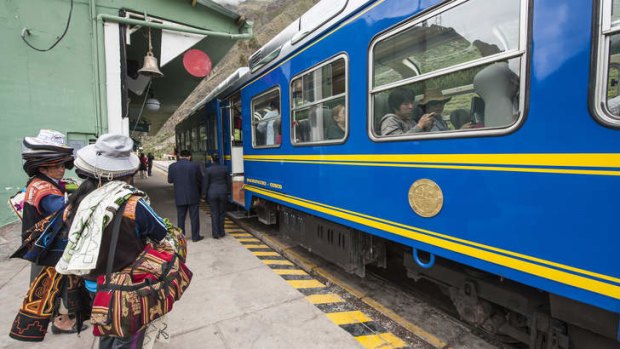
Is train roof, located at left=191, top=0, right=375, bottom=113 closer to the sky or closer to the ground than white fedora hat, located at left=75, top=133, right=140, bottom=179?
closer to the sky

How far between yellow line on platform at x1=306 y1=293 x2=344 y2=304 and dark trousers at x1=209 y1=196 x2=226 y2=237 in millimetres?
3113

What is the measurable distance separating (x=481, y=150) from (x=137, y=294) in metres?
2.25

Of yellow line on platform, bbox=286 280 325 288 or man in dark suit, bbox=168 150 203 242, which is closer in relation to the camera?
yellow line on platform, bbox=286 280 325 288

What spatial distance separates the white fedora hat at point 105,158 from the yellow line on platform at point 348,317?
2.42 meters

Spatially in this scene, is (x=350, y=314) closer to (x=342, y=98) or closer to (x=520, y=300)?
(x=520, y=300)

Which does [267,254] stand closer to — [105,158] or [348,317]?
[348,317]

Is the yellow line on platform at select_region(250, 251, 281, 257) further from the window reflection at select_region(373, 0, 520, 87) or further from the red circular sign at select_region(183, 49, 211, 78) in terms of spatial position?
the red circular sign at select_region(183, 49, 211, 78)

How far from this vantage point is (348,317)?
330 cm

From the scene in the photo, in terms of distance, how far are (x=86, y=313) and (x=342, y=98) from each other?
2.89 m

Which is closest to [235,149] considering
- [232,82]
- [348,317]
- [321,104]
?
[232,82]

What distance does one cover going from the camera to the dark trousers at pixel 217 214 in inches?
245

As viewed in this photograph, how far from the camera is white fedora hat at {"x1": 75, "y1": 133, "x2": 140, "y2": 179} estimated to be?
5.91 ft

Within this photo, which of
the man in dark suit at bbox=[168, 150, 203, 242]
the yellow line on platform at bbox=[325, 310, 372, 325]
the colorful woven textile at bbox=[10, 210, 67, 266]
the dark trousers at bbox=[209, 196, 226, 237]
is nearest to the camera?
the colorful woven textile at bbox=[10, 210, 67, 266]

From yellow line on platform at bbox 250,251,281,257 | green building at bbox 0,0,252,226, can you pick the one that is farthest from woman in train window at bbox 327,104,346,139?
green building at bbox 0,0,252,226
